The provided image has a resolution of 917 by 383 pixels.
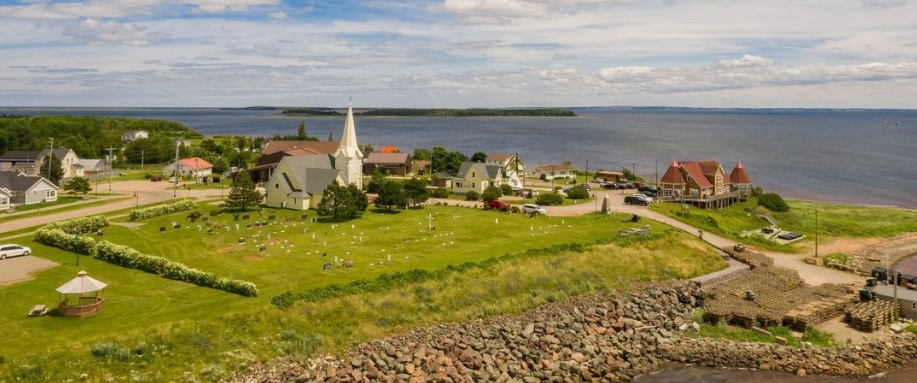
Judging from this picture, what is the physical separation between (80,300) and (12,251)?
559 inches

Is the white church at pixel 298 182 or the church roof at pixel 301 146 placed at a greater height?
the church roof at pixel 301 146

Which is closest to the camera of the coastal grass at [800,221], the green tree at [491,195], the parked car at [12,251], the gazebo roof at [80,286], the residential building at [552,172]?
the gazebo roof at [80,286]

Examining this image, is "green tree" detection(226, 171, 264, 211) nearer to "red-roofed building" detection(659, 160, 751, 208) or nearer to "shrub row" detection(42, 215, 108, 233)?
"shrub row" detection(42, 215, 108, 233)

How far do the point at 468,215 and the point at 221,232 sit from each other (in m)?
21.4

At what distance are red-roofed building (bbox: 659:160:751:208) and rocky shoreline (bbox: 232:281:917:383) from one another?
33128mm

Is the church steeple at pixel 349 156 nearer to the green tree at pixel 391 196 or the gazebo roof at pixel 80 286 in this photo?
the green tree at pixel 391 196

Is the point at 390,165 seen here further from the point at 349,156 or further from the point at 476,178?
the point at 349,156

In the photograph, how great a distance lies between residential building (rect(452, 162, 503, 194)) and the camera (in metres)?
72.1

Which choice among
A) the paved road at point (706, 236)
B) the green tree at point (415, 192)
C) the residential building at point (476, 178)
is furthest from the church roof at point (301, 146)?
the green tree at point (415, 192)

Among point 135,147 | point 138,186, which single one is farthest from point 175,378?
point 135,147

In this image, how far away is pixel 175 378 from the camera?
24.8 meters

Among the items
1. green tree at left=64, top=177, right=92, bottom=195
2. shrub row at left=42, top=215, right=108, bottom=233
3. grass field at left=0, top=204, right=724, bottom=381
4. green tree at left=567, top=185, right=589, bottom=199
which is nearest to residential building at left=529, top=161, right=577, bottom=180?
green tree at left=567, top=185, right=589, bottom=199

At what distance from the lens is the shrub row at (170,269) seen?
3312 cm

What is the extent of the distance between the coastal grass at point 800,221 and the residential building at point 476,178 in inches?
757
